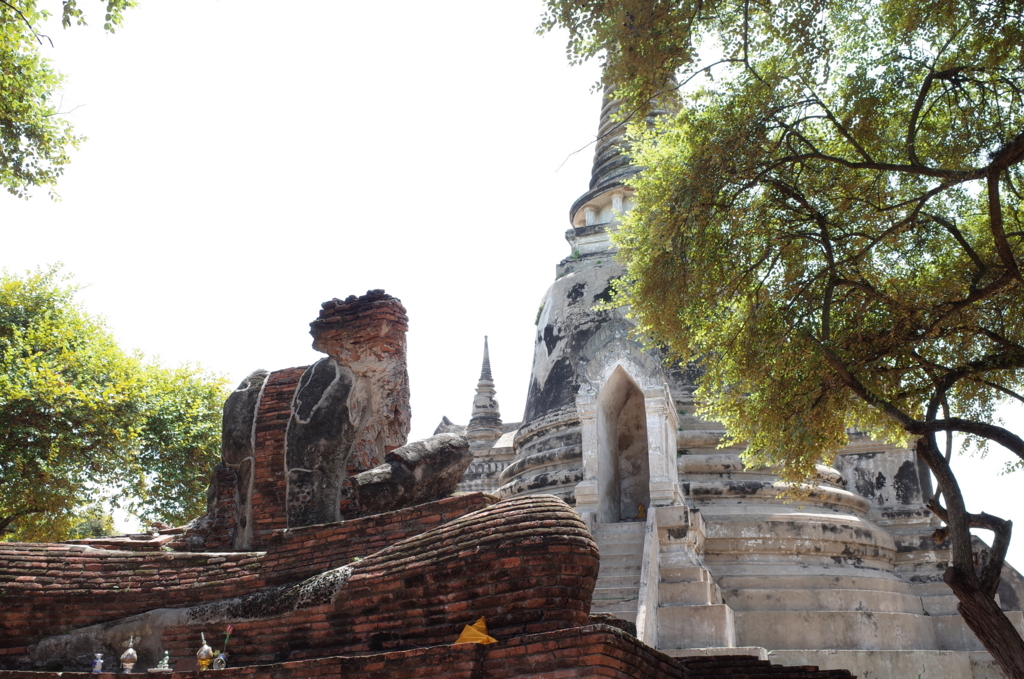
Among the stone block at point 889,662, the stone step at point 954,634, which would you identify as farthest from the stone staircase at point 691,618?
the stone step at point 954,634

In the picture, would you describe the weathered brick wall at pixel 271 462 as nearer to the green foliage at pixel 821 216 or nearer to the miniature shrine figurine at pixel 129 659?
the miniature shrine figurine at pixel 129 659

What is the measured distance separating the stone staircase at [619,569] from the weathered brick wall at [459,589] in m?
3.43

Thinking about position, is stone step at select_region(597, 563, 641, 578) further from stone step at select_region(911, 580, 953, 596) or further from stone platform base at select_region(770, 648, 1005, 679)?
stone step at select_region(911, 580, 953, 596)

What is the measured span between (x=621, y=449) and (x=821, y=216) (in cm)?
574

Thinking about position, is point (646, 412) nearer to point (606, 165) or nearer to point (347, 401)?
point (347, 401)

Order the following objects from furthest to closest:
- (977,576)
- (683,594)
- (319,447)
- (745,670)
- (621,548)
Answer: (621,548) → (683,594) → (319,447) → (745,670) → (977,576)

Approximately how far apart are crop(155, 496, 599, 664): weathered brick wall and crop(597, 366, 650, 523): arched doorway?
584 centimetres

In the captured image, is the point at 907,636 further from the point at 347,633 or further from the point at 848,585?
the point at 347,633

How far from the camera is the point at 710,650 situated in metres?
8.95

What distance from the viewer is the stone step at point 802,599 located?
37.2 feet

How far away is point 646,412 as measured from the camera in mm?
11742

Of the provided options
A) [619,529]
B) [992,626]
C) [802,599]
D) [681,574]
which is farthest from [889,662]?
[992,626]

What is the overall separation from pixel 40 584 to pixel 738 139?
6.69 meters

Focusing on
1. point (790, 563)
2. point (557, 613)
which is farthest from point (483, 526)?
point (790, 563)
